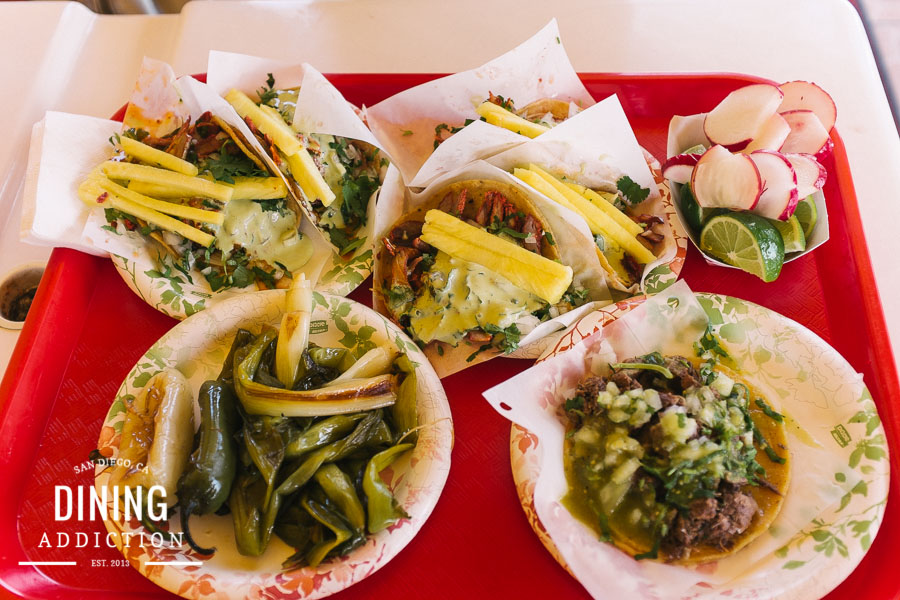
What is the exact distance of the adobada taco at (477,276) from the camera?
2049mm

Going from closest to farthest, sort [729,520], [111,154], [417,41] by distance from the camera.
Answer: [729,520] < [111,154] < [417,41]

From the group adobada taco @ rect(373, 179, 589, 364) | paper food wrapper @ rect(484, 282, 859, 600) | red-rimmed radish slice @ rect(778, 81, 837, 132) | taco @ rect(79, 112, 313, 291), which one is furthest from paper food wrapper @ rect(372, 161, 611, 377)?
red-rimmed radish slice @ rect(778, 81, 837, 132)

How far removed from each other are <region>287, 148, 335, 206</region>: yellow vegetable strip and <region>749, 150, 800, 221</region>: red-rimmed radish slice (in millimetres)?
1414

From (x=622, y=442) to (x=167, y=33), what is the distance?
10.2 ft

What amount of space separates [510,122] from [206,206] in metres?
1.10

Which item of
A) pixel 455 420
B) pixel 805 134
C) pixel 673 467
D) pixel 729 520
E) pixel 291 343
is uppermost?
pixel 805 134

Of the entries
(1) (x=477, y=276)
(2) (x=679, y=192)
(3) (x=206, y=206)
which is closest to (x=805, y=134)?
(2) (x=679, y=192)

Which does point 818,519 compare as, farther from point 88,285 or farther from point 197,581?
point 88,285

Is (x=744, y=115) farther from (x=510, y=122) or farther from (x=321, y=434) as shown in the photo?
(x=321, y=434)

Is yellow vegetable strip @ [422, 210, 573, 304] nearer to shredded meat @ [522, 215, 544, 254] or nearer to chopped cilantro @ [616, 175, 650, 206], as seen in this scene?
shredded meat @ [522, 215, 544, 254]

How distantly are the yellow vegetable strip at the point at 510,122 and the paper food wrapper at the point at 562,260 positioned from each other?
0.20m

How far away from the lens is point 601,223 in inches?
86.4

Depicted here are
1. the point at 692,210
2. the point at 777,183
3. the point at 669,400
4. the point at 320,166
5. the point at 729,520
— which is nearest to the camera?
the point at 729,520

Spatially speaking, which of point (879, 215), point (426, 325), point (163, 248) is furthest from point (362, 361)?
point (879, 215)
